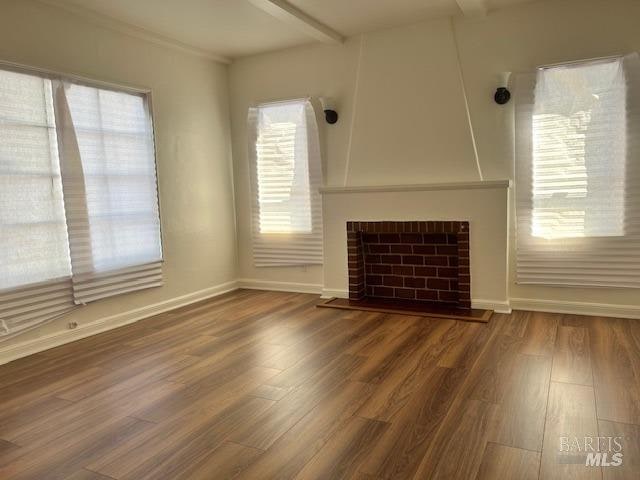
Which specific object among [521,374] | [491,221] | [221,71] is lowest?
[521,374]

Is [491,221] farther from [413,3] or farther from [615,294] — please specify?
[413,3]

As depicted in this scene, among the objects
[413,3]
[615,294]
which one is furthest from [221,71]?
[615,294]

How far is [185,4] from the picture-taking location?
11.5ft

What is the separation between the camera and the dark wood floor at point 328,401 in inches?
73.5

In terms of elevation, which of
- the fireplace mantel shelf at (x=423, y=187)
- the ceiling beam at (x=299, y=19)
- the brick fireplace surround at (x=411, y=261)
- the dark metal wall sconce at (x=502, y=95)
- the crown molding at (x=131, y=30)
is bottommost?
the brick fireplace surround at (x=411, y=261)

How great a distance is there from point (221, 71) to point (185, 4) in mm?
1489

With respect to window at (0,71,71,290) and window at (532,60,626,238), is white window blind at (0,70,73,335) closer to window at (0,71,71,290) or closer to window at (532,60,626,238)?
window at (0,71,71,290)

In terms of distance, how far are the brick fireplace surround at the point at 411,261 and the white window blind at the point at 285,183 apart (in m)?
0.50

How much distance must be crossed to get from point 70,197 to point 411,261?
285 cm

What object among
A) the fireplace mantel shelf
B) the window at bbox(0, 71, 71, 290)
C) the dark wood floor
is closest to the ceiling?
the window at bbox(0, 71, 71, 290)

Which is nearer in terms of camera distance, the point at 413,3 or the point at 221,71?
the point at 413,3

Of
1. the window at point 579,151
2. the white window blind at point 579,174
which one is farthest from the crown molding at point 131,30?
the window at point 579,151

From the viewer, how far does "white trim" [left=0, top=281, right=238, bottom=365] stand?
10.5 feet

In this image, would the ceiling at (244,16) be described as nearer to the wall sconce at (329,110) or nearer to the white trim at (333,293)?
the wall sconce at (329,110)
